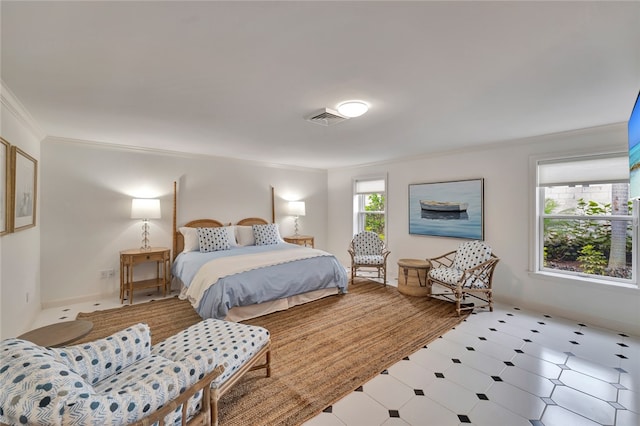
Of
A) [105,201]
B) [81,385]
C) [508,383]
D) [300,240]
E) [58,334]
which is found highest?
[105,201]

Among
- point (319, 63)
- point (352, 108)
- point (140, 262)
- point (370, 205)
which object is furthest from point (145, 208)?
point (370, 205)

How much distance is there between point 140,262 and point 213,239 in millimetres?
1097

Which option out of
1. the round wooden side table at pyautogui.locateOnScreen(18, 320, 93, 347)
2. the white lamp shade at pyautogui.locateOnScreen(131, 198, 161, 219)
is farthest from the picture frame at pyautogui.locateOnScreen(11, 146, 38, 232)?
the round wooden side table at pyautogui.locateOnScreen(18, 320, 93, 347)

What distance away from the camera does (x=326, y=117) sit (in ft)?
9.34

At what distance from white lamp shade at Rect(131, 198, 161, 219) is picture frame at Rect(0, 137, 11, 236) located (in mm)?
1664

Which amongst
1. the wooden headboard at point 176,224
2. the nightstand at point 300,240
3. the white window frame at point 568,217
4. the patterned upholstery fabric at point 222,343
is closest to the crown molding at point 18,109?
the wooden headboard at point 176,224

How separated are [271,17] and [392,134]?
2.55m

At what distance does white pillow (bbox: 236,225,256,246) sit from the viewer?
5121 mm

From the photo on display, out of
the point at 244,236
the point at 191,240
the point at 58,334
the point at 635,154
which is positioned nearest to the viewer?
the point at 635,154

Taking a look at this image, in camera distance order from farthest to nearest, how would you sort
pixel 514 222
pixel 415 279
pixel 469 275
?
pixel 415 279
pixel 514 222
pixel 469 275

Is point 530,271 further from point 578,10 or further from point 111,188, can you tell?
point 111,188

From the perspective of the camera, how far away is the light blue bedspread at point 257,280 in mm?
3122

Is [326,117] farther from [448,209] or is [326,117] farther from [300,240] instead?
[300,240]

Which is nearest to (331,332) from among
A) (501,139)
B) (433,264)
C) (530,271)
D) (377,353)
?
(377,353)
